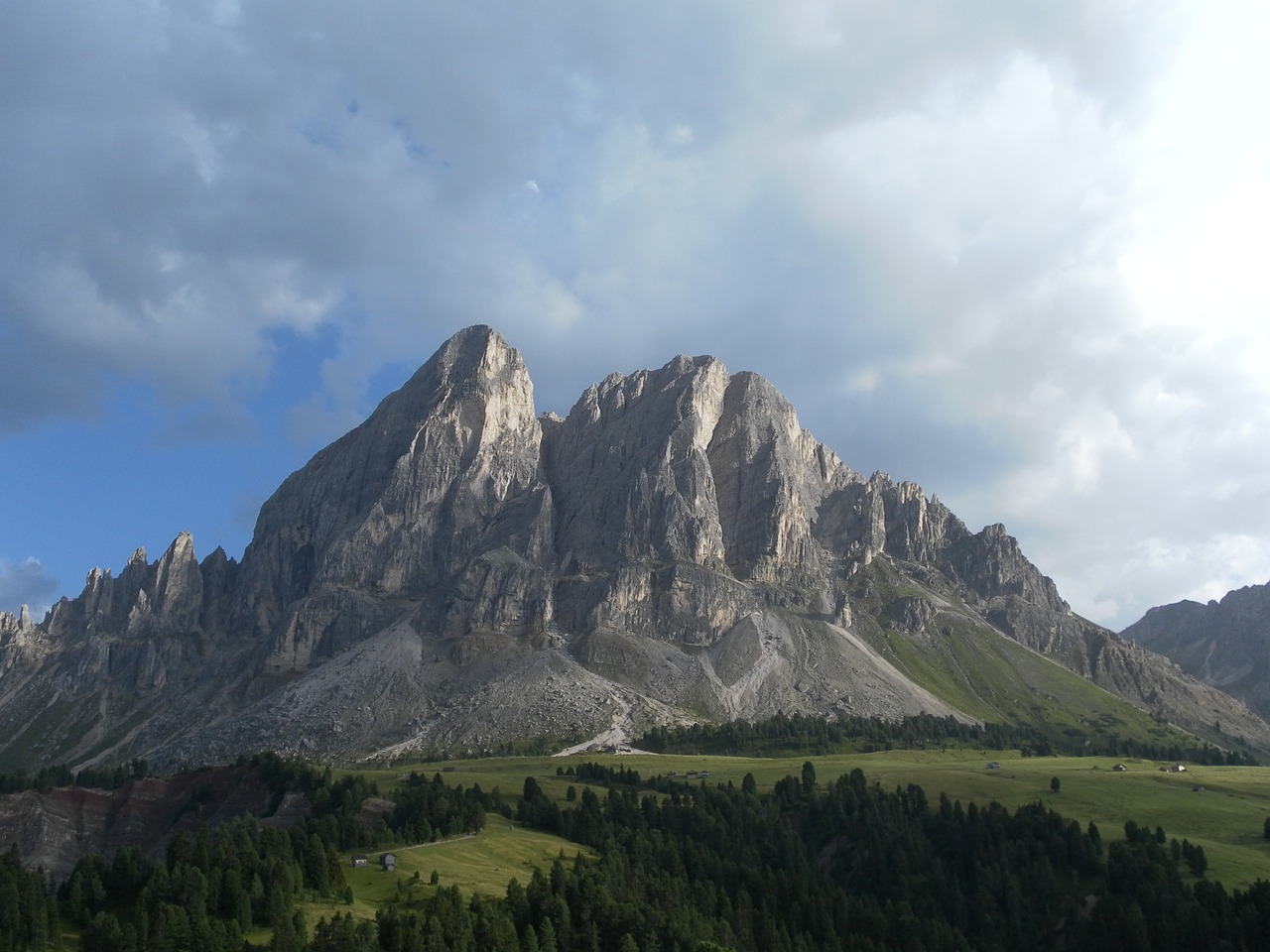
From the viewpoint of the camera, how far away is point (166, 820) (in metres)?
194

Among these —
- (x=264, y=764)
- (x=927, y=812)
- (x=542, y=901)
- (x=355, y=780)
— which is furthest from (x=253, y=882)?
(x=927, y=812)

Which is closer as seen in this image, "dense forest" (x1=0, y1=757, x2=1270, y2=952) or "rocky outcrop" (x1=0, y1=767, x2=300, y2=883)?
"dense forest" (x1=0, y1=757, x2=1270, y2=952)

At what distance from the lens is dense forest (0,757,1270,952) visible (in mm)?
107062

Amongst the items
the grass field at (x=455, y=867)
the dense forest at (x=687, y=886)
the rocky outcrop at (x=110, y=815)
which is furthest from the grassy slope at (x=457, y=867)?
the rocky outcrop at (x=110, y=815)

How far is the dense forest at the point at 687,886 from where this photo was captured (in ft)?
351

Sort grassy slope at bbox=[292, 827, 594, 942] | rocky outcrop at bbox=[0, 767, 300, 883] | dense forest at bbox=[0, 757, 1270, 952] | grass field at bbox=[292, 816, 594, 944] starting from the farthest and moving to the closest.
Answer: rocky outcrop at bbox=[0, 767, 300, 883]
grassy slope at bbox=[292, 827, 594, 942]
grass field at bbox=[292, 816, 594, 944]
dense forest at bbox=[0, 757, 1270, 952]

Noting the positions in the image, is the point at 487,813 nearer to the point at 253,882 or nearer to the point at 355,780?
the point at 355,780

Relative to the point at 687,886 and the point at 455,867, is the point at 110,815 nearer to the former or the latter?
the point at 455,867

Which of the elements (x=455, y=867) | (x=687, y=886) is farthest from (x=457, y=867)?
(x=687, y=886)

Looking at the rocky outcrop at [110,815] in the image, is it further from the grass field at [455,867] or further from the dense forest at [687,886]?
the grass field at [455,867]

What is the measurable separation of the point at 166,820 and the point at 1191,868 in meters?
166

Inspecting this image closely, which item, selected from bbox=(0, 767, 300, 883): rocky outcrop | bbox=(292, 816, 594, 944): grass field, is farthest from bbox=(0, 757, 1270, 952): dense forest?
bbox=(0, 767, 300, 883): rocky outcrop

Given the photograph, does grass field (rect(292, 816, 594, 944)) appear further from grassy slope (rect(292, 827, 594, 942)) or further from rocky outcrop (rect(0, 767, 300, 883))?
rocky outcrop (rect(0, 767, 300, 883))

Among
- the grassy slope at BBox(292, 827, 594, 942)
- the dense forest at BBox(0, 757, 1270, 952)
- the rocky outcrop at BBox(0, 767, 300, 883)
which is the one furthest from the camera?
the rocky outcrop at BBox(0, 767, 300, 883)
